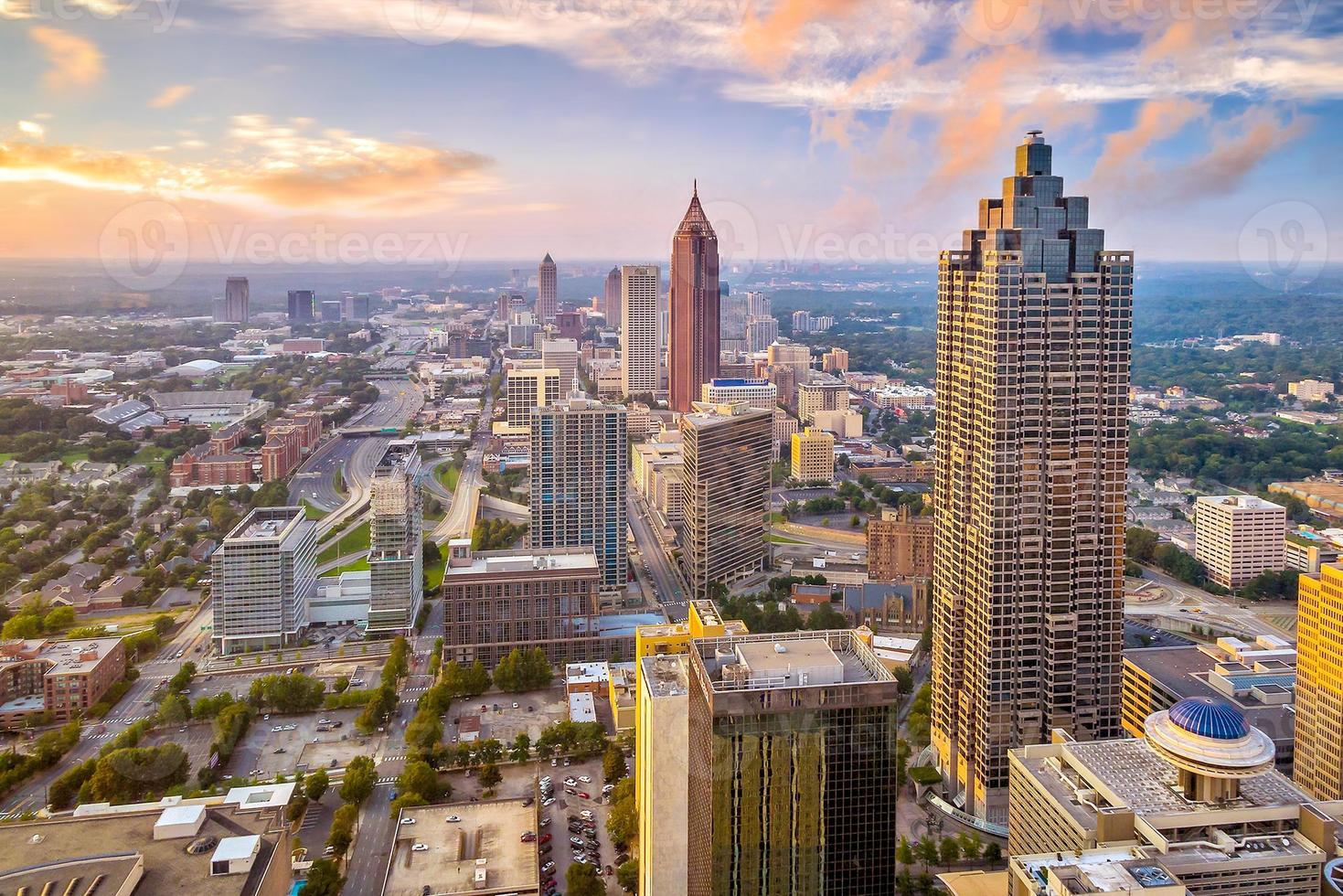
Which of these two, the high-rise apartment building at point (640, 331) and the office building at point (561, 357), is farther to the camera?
the high-rise apartment building at point (640, 331)

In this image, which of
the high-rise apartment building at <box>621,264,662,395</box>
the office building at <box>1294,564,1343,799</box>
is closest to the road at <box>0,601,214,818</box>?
the office building at <box>1294,564,1343,799</box>

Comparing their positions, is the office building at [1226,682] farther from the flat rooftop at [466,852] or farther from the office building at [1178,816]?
the flat rooftop at [466,852]

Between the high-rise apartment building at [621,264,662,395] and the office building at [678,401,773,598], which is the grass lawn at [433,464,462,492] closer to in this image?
the office building at [678,401,773,598]

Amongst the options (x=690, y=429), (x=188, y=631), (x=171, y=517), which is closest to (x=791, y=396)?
(x=690, y=429)

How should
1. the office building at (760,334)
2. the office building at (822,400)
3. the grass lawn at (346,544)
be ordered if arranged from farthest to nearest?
1. the office building at (760,334)
2. the office building at (822,400)
3. the grass lawn at (346,544)

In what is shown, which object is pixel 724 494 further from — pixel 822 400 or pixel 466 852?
pixel 822 400

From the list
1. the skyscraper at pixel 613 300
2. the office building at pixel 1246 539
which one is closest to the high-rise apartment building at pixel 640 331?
the skyscraper at pixel 613 300
